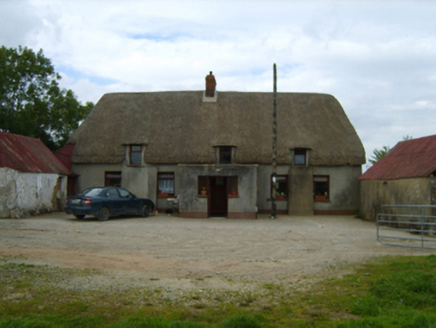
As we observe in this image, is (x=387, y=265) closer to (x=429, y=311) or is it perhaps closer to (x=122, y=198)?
(x=429, y=311)

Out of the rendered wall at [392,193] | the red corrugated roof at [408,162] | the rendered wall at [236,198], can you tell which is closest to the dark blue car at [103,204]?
the rendered wall at [236,198]

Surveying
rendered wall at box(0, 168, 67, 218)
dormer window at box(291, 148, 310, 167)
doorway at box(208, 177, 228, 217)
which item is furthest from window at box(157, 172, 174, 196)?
dormer window at box(291, 148, 310, 167)

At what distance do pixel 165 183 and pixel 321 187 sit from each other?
31.2 ft

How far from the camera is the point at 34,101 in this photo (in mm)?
33031

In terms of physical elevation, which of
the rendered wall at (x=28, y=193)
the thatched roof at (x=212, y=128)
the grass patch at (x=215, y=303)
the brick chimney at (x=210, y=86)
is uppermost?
the brick chimney at (x=210, y=86)

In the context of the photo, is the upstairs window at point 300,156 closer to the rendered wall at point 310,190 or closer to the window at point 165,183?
the rendered wall at point 310,190

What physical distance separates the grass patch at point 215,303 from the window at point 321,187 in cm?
→ 1826

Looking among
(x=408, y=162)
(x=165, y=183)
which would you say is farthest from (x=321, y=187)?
(x=165, y=183)

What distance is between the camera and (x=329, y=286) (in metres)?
7.46

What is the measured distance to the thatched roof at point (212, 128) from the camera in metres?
25.7

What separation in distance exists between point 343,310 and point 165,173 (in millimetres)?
20453

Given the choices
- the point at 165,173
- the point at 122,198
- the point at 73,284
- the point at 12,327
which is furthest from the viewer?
the point at 165,173

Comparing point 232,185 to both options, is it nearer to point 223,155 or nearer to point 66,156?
point 223,155

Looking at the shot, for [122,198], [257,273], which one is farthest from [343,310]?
[122,198]
